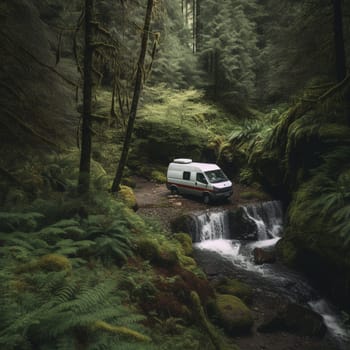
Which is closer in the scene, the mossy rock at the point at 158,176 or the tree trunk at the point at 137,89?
the tree trunk at the point at 137,89

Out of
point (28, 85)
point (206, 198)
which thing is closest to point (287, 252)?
point (206, 198)

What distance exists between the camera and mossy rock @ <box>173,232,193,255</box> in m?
12.7

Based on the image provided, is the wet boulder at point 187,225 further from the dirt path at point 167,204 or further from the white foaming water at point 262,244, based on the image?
the white foaming water at point 262,244

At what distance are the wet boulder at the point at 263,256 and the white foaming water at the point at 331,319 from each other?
270 cm

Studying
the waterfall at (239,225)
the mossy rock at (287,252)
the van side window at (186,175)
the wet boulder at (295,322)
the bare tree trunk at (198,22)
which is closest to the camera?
the wet boulder at (295,322)

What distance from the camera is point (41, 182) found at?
9.40 m

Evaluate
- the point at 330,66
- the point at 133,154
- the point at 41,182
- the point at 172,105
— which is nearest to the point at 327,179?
the point at 330,66

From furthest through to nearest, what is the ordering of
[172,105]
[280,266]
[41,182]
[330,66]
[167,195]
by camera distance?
1. [172,105]
2. [167,195]
3. [330,66]
4. [280,266]
5. [41,182]

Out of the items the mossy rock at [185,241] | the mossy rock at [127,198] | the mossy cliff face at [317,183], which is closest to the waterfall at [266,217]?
the mossy cliff face at [317,183]

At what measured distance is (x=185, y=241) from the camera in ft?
43.4

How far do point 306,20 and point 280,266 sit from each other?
10646 millimetres

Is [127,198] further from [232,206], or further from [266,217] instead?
[266,217]

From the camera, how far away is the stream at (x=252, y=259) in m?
10.2

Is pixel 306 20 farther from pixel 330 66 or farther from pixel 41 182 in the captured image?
pixel 41 182
